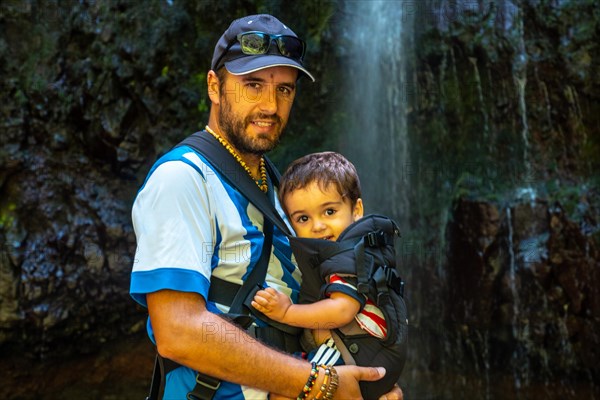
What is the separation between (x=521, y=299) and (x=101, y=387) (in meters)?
4.21

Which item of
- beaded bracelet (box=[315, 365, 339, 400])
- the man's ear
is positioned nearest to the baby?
beaded bracelet (box=[315, 365, 339, 400])

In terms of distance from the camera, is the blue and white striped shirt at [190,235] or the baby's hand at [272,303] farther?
the baby's hand at [272,303]

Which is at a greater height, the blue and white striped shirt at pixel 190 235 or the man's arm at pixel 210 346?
the blue and white striped shirt at pixel 190 235

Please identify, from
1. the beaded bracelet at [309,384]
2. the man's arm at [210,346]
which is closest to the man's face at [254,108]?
the man's arm at [210,346]

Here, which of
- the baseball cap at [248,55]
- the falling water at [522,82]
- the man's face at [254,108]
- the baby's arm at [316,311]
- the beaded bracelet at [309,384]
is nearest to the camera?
the beaded bracelet at [309,384]

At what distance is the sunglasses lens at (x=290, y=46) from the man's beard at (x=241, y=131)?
0.24 meters

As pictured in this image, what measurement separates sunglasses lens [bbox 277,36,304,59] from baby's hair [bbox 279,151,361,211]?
400mm

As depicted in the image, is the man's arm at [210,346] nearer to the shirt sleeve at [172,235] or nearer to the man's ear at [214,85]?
the shirt sleeve at [172,235]

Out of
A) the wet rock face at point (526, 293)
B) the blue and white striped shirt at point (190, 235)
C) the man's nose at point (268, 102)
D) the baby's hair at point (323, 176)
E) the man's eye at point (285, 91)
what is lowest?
the wet rock face at point (526, 293)

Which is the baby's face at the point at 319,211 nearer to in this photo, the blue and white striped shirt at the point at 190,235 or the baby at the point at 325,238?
the baby at the point at 325,238

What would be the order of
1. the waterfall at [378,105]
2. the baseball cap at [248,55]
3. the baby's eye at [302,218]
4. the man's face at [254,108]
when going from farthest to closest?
1. the waterfall at [378,105]
2. the baby's eye at [302,218]
3. the man's face at [254,108]
4. the baseball cap at [248,55]

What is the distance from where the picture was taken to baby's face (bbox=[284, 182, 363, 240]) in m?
2.26

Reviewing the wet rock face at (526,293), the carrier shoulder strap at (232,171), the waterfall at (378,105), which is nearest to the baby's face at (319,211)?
the carrier shoulder strap at (232,171)

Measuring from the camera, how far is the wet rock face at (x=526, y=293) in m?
5.72
